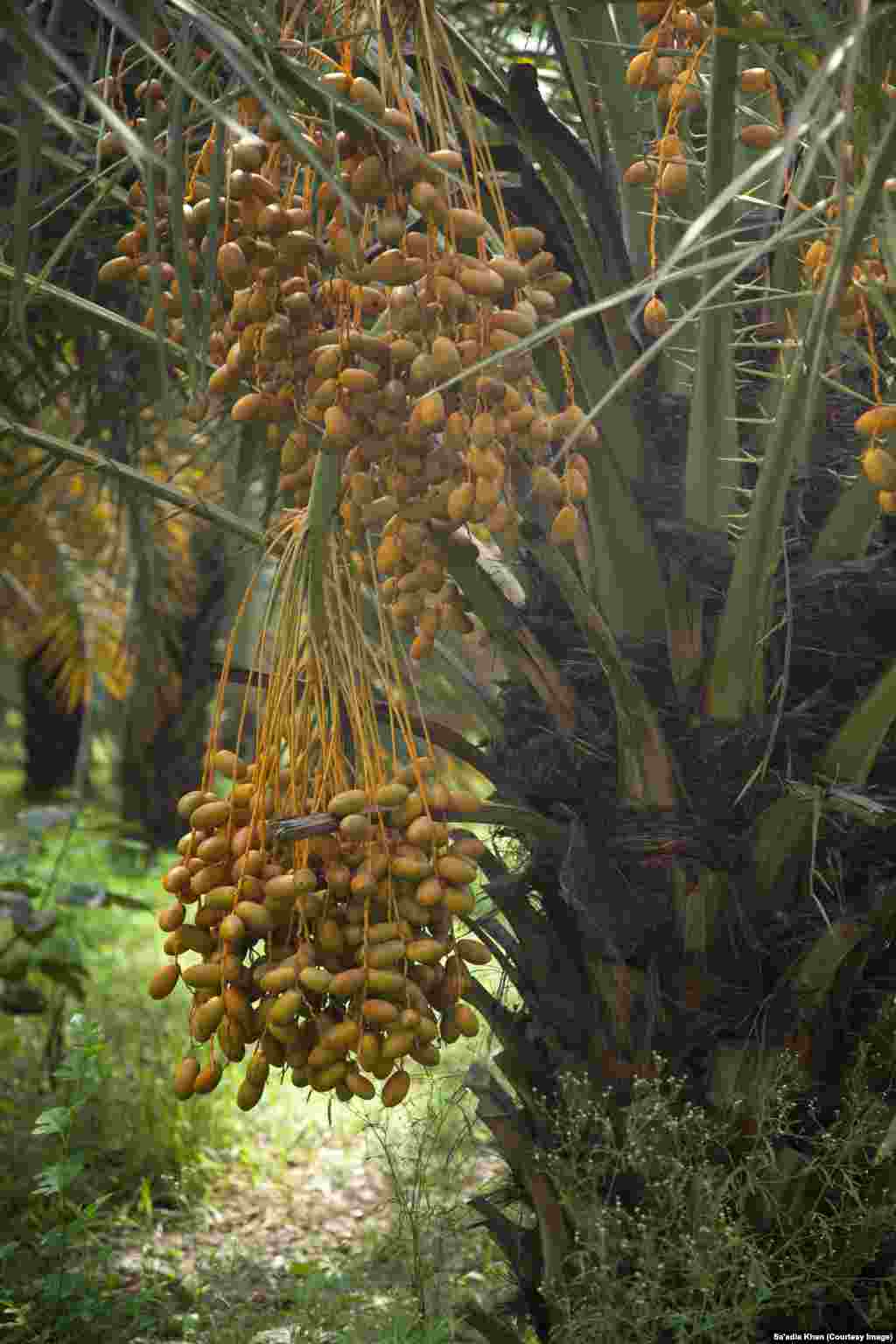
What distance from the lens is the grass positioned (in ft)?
7.23

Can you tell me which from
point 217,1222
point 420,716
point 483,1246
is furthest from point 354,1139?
point 420,716

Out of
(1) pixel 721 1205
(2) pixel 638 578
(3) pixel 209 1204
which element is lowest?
(3) pixel 209 1204

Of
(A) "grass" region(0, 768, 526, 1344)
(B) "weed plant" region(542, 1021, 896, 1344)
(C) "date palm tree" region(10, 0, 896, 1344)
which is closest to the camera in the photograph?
(C) "date palm tree" region(10, 0, 896, 1344)

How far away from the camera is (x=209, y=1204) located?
3.12 meters

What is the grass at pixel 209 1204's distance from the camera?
221cm

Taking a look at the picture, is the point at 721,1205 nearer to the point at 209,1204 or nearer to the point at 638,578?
the point at 638,578

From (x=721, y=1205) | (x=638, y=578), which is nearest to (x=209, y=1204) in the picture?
(x=721, y=1205)

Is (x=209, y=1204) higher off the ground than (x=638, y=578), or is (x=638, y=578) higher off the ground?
(x=638, y=578)

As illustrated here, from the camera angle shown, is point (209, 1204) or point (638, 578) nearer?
point (638, 578)

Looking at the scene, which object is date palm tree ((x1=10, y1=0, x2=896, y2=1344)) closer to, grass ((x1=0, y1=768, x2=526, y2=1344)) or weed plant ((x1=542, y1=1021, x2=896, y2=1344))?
weed plant ((x1=542, y1=1021, x2=896, y2=1344))

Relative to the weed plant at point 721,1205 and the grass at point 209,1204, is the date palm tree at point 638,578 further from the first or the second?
the grass at point 209,1204

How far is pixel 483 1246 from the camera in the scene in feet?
9.36

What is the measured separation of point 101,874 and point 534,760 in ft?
17.4

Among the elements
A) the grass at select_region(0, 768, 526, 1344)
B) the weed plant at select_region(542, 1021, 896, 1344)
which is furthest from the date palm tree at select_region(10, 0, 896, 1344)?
the grass at select_region(0, 768, 526, 1344)
